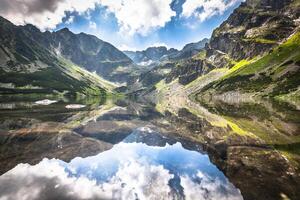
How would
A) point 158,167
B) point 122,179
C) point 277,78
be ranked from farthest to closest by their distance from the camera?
point 277,78 → point 158,167 → point 122,179

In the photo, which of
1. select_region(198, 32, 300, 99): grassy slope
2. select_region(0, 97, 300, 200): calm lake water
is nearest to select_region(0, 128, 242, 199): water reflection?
select_region(0, 97, 300, 200): calm lake water

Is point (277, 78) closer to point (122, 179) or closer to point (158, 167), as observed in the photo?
point (158, 167)

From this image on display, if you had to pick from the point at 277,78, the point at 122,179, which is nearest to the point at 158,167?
the point at 122,179

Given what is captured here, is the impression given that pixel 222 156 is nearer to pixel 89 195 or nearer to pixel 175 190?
pixel 175 190

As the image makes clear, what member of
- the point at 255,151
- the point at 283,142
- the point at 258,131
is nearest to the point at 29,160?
the point at 255,151

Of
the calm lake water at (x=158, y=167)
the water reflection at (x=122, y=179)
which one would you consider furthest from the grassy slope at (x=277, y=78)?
the water reflection at (x=122, y=179)

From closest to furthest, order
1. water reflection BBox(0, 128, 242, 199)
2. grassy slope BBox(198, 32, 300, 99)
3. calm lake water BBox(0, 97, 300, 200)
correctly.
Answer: water reflection BBox(0, 128, 242, 199)
calm lake water BBox(0, 97, 300, 200)
grassy slope BBox(198, 32, 300, 99)

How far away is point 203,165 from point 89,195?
12262 millimetres

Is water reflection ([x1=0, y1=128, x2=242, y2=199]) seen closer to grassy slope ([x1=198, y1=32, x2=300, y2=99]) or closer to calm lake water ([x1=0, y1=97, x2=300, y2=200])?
calm lake water ([x1=0, y1=97, x2=300, y2=200])

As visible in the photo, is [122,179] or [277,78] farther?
[277,78]

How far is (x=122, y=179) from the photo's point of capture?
1950 centimetres

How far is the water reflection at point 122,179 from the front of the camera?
16.5 metres

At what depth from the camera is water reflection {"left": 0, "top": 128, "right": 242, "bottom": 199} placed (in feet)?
54.3

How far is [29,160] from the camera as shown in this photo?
84.0ft
